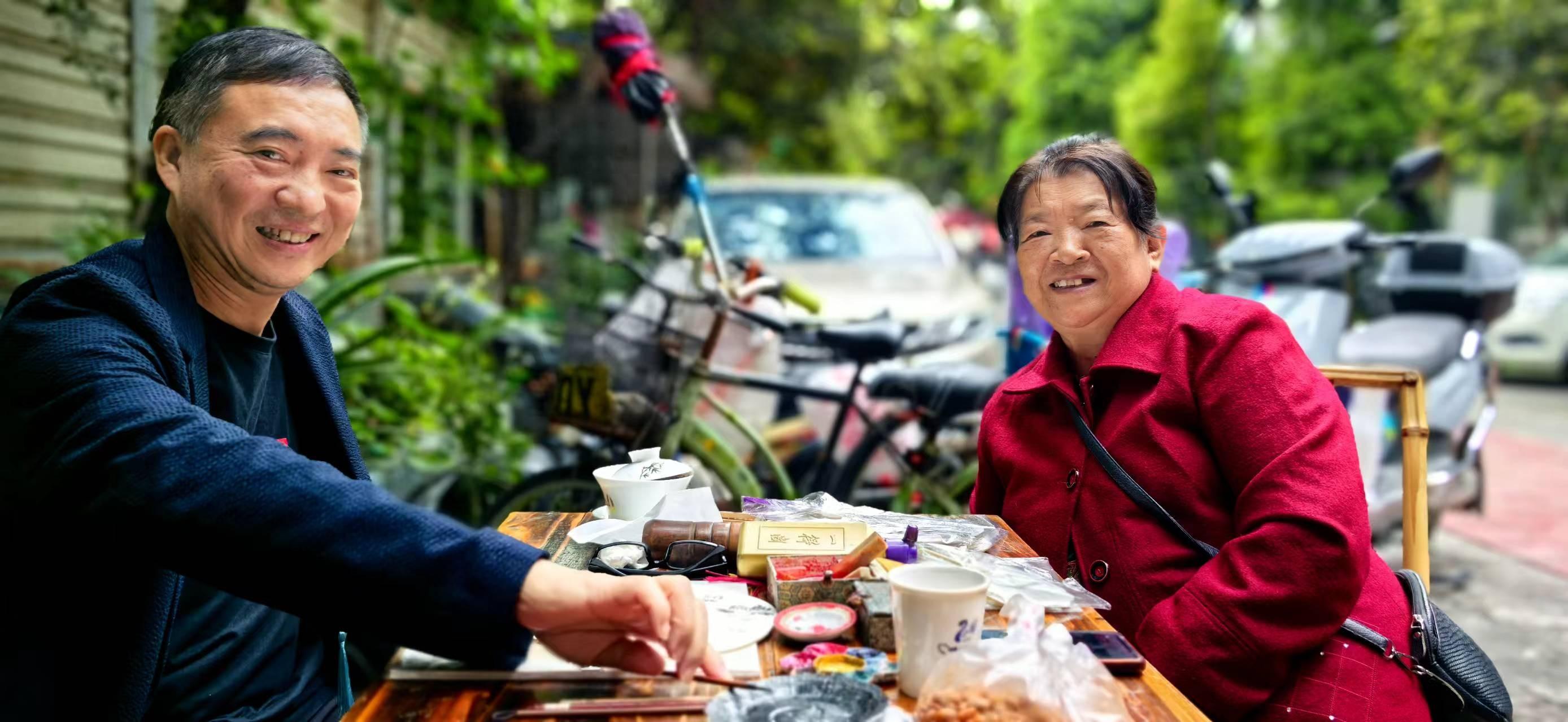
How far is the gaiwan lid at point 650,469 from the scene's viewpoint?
1.97m

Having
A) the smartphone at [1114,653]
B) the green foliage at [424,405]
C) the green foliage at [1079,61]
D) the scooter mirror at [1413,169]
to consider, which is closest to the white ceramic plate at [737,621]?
the smartphone at [1114,653]

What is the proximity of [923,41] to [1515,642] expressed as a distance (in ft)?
53.0

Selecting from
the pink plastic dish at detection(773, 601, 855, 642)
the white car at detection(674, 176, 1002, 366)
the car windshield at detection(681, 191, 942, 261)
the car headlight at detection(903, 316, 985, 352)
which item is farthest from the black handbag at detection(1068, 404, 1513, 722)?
the car windshield at detection(681, 191, 942, 261)

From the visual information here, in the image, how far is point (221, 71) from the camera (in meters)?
1.52

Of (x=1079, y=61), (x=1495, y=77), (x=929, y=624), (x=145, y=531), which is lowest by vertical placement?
(x=929, y=624)

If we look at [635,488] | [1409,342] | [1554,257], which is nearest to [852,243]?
[1409,342]

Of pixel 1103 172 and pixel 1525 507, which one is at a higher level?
pixel 1103 172

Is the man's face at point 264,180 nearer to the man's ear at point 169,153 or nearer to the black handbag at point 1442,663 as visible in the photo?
the man's ear at point 169,153

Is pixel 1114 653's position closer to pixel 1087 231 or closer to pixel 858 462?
pixel 1087 231

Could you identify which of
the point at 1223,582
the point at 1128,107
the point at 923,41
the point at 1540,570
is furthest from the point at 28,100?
the point at 1128,107

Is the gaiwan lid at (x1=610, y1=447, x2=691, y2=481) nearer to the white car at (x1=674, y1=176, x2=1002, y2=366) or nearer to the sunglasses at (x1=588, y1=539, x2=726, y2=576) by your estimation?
the sunglasses at (x1=588, y1=539, x2=726, y2=576)

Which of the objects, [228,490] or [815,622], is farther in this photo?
[815,622]

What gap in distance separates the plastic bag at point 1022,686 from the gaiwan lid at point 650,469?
0.85m

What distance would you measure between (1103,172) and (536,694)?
4.46 ft
